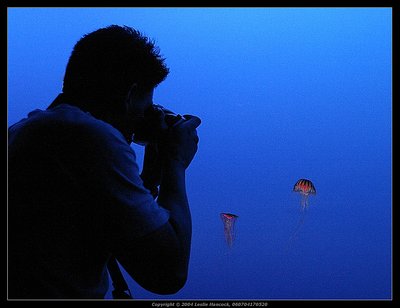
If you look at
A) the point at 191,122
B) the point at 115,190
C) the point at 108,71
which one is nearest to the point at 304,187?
the point at 191,122

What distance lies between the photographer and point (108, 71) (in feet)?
3.28

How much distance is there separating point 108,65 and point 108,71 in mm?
17

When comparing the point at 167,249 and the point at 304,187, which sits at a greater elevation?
the point at 304,187

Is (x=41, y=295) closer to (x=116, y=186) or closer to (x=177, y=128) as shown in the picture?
(x=116, y=186)

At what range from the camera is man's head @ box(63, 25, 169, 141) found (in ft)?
3.26

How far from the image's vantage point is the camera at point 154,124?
3.97 feet

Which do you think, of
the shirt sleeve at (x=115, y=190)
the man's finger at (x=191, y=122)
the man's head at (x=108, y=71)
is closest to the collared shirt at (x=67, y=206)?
the shirt sleeve at (x=115, y=190)

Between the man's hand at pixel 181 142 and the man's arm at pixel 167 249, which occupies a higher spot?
the man's hand at pixel 181 142

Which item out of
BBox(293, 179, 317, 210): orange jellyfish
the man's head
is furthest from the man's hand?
BBox(293, 179, 317, 210): orange jellyfish

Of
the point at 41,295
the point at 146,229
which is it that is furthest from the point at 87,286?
the point at 146,229

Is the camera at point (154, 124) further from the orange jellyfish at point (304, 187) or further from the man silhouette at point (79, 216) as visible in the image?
the orange jellyfish at point (304, 187)

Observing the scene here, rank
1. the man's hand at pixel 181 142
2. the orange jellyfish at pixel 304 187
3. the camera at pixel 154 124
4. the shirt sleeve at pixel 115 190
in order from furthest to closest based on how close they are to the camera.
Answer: the orange jellyfish at pixel 304 187 < the camera at pixel 154 124 < the man's hand at pixel 181 142 < the shirt sleeve at pixel 115 190

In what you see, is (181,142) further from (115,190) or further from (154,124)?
(115,190)

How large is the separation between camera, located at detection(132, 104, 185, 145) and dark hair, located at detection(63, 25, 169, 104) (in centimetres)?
18
